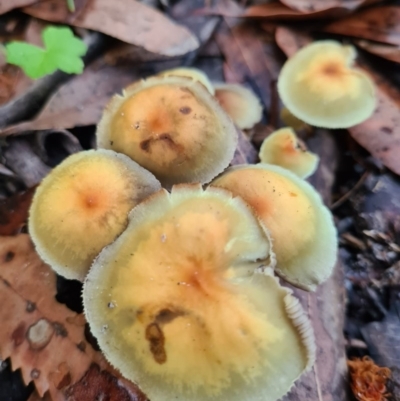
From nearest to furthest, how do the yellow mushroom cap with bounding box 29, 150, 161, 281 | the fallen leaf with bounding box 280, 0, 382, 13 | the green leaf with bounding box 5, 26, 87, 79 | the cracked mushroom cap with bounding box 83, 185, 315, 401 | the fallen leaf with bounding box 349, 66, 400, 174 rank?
the cracked mushroom cap with bounding box 83, 185, 315, 401 < the yellow mushroom cap with bounding box 29, 150, 161, 281 < the green leaf with bounding box 5, 26, 87, 79 < the fallen leaf with bounding box 349, 66, 400, 174 < the fallen leaf with bounding box 280, 0, 382, 13

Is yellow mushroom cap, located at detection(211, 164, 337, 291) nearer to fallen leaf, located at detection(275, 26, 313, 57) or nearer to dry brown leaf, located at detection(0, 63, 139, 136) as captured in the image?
dry brown leaf, located at detection(0, 63, 139, 136)

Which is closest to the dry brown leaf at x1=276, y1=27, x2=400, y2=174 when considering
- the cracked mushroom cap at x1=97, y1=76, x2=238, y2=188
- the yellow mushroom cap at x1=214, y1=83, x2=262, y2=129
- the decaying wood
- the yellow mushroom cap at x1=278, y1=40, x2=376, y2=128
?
the yellow mushroom cap at x1=278, y1=40, x2=376, y2=128

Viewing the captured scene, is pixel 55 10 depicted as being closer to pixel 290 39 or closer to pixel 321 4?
pixel 290 39

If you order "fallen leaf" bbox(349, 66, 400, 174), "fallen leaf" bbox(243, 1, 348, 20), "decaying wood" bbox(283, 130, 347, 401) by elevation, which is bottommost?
"decaying wood" bbox(283, 130, 347, 401)

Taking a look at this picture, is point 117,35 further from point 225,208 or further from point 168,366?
point 168,366

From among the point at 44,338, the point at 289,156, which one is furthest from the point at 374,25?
the point at 44,338

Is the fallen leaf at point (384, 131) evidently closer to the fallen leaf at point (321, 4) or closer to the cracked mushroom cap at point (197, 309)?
the fallen leaf at point (321, 4)
